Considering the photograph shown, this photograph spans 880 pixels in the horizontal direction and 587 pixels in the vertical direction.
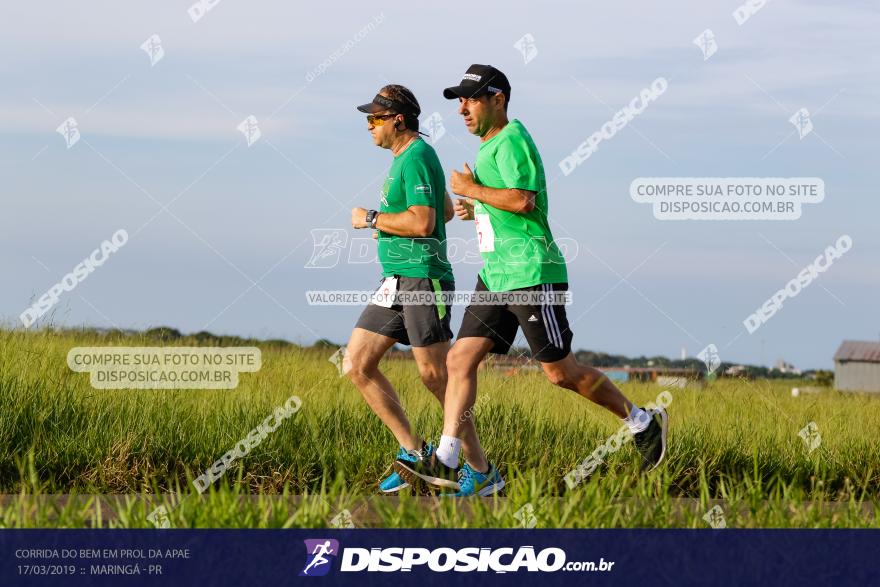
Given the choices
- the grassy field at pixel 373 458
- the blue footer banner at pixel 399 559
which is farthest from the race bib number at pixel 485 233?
the blue footer banner at pixel 399 559

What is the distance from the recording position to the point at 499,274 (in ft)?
22.9

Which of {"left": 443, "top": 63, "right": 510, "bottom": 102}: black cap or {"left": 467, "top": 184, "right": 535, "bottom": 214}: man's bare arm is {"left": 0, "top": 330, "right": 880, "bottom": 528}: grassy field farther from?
{"left": 443, "top": 63, "right": 510, "bottom": 102}: black cap

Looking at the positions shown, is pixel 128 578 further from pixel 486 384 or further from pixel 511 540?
pixel 486 384

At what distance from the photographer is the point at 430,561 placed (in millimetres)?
5340

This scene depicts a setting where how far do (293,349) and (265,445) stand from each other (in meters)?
5.05

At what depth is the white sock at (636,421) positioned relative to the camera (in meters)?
Result: 7.42

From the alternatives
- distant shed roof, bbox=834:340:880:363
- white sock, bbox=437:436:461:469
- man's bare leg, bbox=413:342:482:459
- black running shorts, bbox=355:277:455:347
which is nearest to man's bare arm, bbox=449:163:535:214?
black running shorts, bbox=355:277:455:347

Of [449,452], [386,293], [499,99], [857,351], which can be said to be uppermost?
[857,351]

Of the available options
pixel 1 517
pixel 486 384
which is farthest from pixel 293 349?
pixel 1 517

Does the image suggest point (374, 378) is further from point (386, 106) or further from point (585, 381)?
point (386, 106)

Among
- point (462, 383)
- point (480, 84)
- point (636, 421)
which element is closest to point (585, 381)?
point (636, 421)

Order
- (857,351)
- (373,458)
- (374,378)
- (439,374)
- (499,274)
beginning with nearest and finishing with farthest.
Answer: (499,274), (439,374), (374,378), (373,458), (857,351)

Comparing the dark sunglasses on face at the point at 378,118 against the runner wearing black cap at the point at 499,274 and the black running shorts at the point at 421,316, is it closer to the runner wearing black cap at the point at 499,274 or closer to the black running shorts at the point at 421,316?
the runner wearing black cap at the point at 499,274

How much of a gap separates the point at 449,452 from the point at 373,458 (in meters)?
0.72
